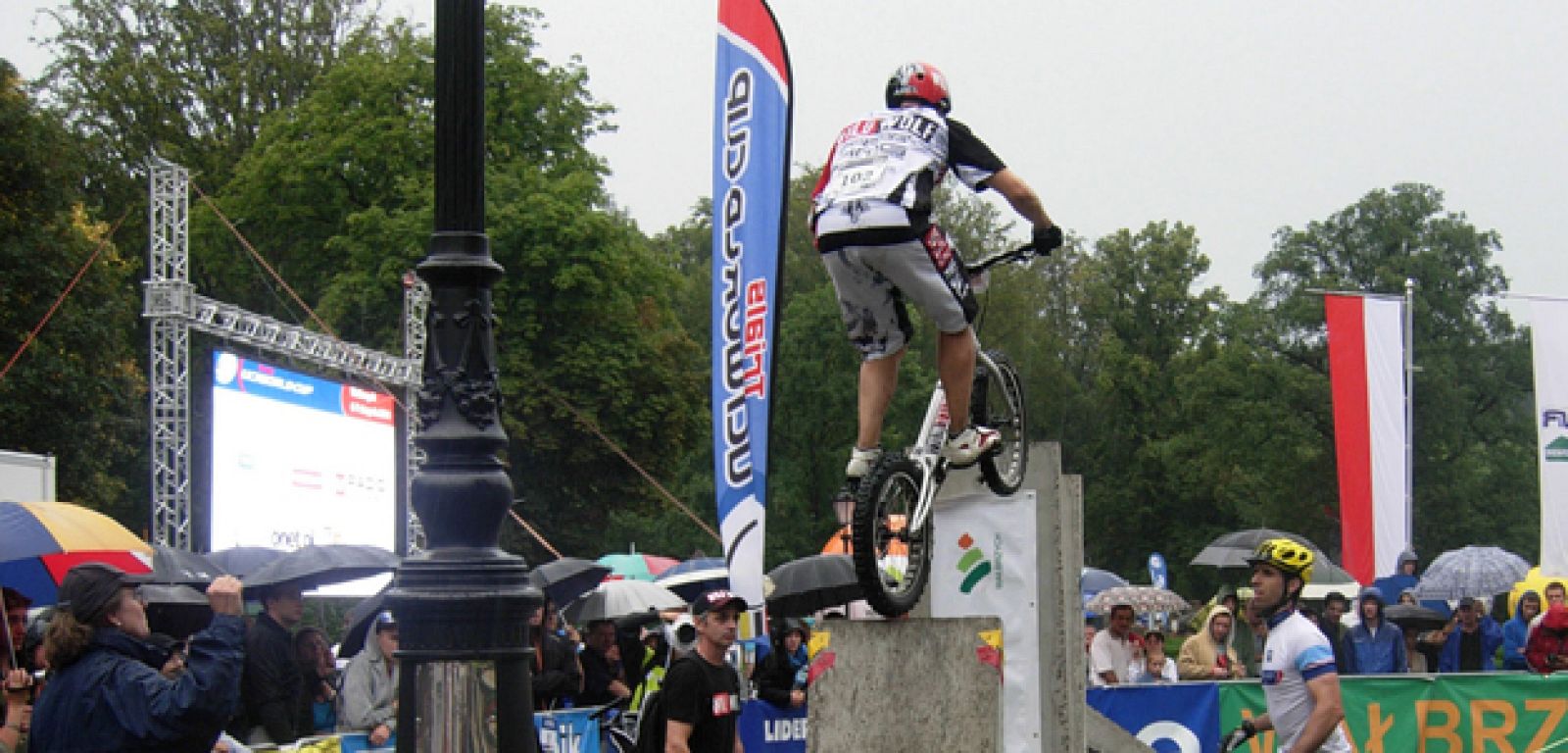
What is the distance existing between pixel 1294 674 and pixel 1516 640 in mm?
9085

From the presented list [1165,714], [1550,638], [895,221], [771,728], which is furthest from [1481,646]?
[895,221]

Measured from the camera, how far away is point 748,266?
512 inches

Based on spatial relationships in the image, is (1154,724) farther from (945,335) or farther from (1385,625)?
(945,335)

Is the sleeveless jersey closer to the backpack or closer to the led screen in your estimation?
the backpack

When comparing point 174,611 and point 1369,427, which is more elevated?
point 1369,427

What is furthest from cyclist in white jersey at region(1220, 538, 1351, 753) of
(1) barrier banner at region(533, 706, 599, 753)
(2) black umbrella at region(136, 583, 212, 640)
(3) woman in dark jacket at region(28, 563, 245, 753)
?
(2) black umbrella at region(136, 583, 212, 640)

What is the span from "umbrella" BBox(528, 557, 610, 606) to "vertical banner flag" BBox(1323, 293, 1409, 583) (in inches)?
556

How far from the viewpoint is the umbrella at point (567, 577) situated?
17.4 metres

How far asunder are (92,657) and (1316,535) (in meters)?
56.1

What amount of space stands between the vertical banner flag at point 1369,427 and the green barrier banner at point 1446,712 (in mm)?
Answer: 14593

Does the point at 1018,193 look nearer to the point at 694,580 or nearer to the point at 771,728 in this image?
the point at 771,728

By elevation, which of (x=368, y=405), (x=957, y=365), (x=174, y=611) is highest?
(x=368, y=405)

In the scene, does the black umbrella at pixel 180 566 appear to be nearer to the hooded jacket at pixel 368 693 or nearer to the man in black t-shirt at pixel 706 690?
the hooded jacket at pixel 368 693

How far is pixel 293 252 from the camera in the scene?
4222 cm
